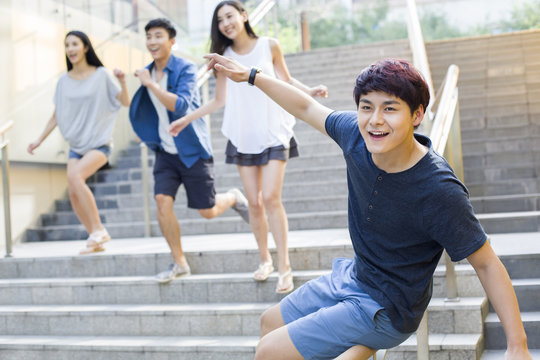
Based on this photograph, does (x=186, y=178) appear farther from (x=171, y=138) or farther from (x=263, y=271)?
(x=263, y=271)

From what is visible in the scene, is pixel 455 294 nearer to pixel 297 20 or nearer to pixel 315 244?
pixel 315 244

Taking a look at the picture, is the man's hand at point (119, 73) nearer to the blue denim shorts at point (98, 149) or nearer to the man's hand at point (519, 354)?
the blue denim shorts at point (98, 149)

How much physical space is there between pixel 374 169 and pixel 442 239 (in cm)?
31

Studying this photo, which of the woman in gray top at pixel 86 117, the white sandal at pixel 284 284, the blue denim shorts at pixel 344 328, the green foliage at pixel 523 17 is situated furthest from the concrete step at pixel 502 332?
the green foliage at pixel 523 17

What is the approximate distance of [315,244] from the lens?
169 inches

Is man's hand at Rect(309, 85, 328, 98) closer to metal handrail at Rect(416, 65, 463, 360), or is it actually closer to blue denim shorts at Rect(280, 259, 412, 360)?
metal handrail at Rect(416, 65, 463, 360)

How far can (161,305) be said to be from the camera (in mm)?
4164

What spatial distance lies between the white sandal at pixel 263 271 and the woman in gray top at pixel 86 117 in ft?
4.96

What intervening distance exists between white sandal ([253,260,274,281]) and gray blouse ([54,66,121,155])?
5.99 feet

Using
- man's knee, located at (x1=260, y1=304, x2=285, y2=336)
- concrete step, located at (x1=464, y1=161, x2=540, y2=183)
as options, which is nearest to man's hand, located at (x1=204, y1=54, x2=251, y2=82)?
man's knee, located at (x1=260, y1=304, x2=285, y2=336)

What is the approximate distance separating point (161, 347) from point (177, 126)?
4.23 feet

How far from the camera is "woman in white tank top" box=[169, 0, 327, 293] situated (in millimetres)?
3846

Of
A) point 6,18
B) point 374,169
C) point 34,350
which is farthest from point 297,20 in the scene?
point 374,169

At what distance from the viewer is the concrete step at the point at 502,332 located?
130 inches
